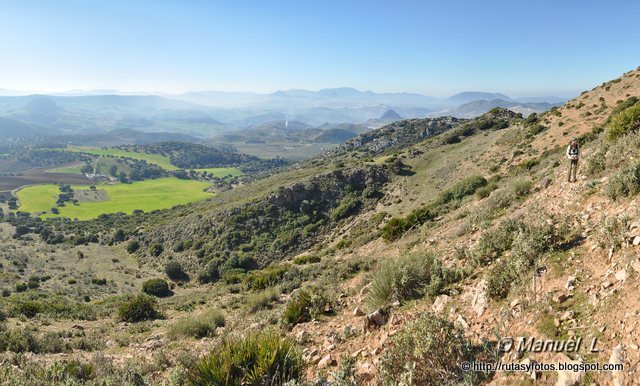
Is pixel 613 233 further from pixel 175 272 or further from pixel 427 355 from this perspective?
pixel 175 272

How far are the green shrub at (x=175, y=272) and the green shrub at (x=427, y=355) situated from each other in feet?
106

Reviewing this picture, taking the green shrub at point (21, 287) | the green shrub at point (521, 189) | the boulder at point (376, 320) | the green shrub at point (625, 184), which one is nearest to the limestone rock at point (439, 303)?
the boulder at point (376, 320)

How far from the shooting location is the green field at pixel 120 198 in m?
85.7

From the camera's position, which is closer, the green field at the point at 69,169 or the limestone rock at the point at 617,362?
the limestone rock at the point at 617,362

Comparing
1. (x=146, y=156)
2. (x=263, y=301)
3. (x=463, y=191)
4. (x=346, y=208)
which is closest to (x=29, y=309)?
(x=263, y=301)

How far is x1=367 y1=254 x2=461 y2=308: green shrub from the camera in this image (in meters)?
6.65

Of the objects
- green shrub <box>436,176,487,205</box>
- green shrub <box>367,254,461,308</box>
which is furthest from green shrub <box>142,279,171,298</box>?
green shrub <box>367,254,461,308</box>

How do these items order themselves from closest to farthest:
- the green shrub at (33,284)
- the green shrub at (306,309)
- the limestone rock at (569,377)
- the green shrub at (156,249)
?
the limestone rock at (569,377)
the green shrub at (306,309)
the green shrub at (33,284)
the green shrub at (156,249)

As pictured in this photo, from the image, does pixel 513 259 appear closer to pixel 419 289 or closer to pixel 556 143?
pixel 419 289

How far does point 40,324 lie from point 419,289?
13105mm

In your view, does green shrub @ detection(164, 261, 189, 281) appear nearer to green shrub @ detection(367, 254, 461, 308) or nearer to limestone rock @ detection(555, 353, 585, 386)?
green shrub @ detection(367, 254, 461, 308)

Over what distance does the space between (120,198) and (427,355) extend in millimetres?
113040

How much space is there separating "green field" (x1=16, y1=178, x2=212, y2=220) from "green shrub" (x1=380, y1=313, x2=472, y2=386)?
3582 inches

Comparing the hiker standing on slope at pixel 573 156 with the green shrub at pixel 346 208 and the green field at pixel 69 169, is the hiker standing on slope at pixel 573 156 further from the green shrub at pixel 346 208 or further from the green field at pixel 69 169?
the green field at pixel 69 169
